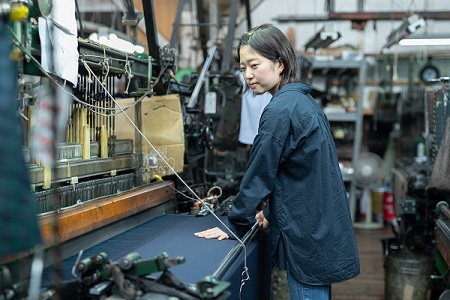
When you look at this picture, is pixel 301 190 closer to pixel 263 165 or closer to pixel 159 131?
pixel 263 165

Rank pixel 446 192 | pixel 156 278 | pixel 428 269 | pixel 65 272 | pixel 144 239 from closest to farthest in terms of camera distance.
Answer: pixel 156 278 < pixel 65 272 < pixel 144 239 < pixel 446 192 < pixel 428 269

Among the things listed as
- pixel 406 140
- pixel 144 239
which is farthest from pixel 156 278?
pixel 406 140

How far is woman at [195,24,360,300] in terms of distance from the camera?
2160 mm

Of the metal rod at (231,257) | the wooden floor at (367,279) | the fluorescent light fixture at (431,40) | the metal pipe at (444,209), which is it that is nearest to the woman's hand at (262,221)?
the metal rod at (231,257)

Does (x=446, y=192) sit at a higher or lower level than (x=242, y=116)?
lower

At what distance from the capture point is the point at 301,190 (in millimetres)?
2193

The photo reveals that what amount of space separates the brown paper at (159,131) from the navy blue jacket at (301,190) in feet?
3.24

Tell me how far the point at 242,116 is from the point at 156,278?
314cm

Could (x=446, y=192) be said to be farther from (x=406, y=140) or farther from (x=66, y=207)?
(x=406, y=140)

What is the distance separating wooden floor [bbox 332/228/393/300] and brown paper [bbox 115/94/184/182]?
→ 8.43ft

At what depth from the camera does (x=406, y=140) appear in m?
8.64

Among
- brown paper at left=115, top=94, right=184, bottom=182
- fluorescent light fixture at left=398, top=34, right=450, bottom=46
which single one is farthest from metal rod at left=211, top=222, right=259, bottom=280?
fluorescent light fixture at left=398, top=34, right=450, bottom=46

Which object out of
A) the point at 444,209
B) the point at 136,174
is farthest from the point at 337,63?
the point at 136,174

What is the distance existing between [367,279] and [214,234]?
3.73 metres
